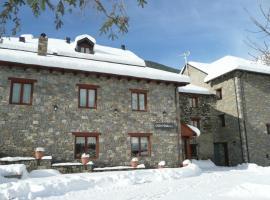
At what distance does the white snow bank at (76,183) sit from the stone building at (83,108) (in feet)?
9.96

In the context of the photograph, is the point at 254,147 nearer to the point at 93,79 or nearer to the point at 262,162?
the point at 262,162

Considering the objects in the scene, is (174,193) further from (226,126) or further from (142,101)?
(226,126)

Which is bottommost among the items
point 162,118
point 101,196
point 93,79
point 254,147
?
point 101,196

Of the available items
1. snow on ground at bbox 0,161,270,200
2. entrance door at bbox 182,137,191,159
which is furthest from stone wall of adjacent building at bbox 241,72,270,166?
snow on ground at bbox 0,161,270,200

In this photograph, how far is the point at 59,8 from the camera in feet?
18.3

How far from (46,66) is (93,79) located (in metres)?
2.87

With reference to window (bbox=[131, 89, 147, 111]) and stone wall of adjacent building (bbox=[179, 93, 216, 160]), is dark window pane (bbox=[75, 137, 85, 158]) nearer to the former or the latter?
window (bbox=[131, 89, 147, 111])

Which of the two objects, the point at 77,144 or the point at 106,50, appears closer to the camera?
the point at 77,144

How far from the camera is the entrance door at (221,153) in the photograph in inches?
936

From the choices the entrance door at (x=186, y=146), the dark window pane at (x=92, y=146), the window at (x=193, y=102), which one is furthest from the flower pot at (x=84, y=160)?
the window at (x=193, y=102)

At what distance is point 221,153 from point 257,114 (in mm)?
4427

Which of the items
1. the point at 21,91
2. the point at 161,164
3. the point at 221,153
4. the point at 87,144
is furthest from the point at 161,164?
the point at 221,153

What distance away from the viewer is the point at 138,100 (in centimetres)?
1797

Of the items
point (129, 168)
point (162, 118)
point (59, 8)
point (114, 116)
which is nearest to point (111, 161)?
point (129, 168)
